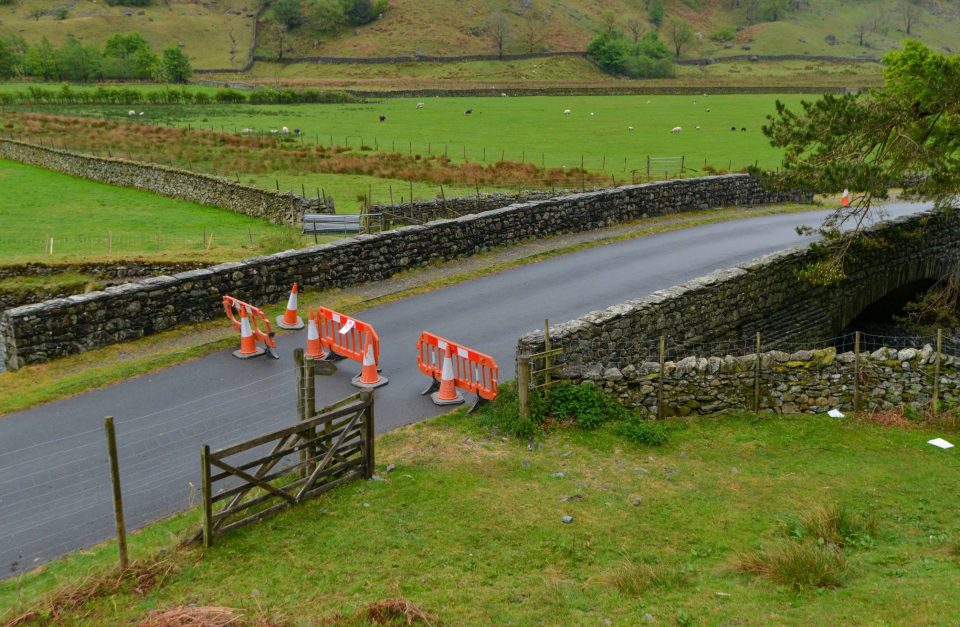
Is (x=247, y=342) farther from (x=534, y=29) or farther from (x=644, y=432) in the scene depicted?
(x=534, y=29)

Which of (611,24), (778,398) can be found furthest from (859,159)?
(611,24)

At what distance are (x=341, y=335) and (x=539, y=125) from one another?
56.7m

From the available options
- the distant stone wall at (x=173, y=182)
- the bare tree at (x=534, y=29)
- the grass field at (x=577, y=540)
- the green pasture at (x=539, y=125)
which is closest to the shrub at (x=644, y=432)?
the grass field at (x=577, y=540)

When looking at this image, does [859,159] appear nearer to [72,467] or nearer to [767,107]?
[72,467]

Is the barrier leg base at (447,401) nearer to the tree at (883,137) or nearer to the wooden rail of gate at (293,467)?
the wooden rail of gate at (293,467)

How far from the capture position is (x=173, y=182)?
4172cm

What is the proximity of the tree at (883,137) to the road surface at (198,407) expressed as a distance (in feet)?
13.9

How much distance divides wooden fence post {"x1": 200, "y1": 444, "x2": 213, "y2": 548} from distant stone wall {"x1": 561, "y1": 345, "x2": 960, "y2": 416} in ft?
24.4

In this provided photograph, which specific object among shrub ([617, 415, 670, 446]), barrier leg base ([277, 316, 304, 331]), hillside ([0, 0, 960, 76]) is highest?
hillside ([0, 0, 960, 76])

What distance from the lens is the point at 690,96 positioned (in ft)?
327

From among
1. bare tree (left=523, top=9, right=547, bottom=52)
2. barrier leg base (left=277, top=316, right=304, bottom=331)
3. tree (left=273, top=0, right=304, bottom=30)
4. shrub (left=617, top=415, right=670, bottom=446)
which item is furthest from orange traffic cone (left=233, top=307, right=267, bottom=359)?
tree (left=273, top=0, right=304, bottom=30)

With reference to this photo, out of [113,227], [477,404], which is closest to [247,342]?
[477,404]

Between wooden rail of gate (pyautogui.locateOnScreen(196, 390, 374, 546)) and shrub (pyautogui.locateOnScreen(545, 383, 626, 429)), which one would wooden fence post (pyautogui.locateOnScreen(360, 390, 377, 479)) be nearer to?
wooden rail of gate (pyautogui.locateOnScreen(196, 390, 374, 546))

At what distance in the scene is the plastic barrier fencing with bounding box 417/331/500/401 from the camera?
44.2ft
